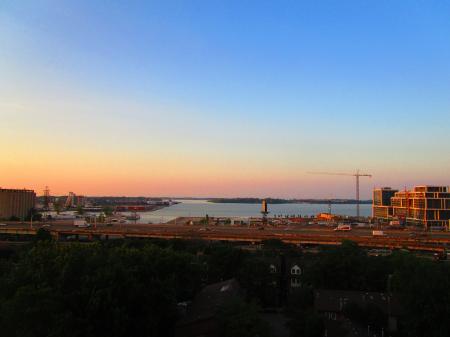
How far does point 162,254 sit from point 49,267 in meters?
4.70

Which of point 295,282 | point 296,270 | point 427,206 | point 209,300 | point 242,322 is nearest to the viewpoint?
point 242,322

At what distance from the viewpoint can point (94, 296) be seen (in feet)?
43.2

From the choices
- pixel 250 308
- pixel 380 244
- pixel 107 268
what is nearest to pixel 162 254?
pixel 107 268

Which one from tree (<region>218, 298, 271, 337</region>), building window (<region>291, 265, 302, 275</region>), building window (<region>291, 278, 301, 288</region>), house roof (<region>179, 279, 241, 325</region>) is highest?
tree (<region>218, 298, 271, 337</region>)

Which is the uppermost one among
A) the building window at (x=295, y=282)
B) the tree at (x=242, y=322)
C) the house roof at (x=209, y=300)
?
the tree at (x=242, y=322)

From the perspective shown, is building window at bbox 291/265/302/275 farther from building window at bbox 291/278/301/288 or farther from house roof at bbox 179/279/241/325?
house roof at bbox 179/279/241/325

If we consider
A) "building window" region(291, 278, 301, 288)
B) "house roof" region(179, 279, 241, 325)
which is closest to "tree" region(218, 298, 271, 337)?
"house roof" region(179, 279, 241, 325)

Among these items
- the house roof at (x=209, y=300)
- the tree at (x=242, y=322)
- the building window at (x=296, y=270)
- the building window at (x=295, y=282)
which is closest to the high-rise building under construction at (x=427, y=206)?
the building window at (x=296, y=270)

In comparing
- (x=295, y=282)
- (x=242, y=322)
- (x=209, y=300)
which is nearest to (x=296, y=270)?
(x=295, y=282)

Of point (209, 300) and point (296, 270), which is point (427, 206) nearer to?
point (296, 270)

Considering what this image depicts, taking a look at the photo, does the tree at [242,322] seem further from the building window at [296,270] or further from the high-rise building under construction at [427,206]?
the high-rise building under construction at [427,206]

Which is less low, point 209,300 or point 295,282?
point 209,300

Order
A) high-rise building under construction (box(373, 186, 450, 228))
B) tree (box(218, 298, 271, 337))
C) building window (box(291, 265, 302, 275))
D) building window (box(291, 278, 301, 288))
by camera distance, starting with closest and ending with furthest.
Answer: tree (box(218, 298, 271, 337)) → building window (box(291, 278, 301, 288)) → building window (box(291, 265, 302, 275)) → high-rise building under construction (box(373, 186, 450, 228))

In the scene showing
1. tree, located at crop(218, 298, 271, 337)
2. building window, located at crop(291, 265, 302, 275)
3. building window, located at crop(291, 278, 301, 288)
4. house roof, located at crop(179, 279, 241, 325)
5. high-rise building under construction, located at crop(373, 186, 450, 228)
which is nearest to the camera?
tree, located at crop(218, 298, 271, 337)
